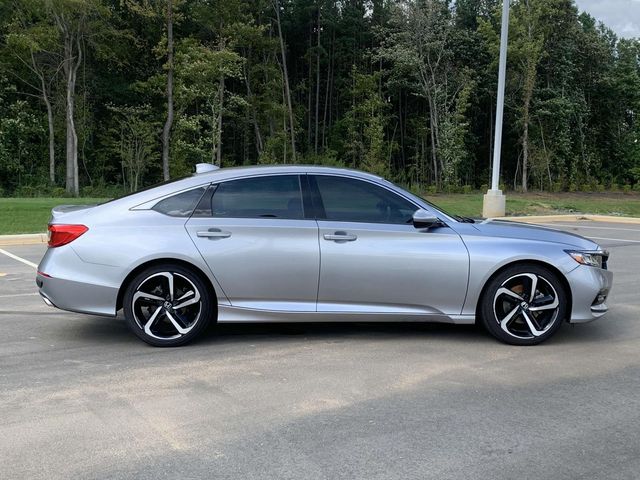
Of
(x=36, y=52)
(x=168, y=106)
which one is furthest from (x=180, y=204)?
(x=36, y=52)

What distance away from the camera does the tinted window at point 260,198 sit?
546 cm

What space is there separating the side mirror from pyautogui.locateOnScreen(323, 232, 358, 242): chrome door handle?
549 mm

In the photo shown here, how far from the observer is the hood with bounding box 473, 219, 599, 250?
5539mm

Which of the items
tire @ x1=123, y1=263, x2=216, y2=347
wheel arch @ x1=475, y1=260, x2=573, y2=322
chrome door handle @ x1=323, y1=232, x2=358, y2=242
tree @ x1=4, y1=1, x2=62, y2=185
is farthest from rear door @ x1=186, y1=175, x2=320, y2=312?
tree @ x1=4, y1=1, x2=62, y2=185

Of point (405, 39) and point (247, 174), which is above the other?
point (405, 39)

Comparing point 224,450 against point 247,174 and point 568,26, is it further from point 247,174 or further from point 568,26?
point 568,26

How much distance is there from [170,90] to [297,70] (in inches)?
660

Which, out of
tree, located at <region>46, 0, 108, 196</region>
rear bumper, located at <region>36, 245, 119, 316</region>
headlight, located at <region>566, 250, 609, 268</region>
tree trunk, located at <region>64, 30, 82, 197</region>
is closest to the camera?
rear bumper, located at <region>36, 245, 119, 316</region>

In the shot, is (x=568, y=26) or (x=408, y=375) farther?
(x=568, y=26)

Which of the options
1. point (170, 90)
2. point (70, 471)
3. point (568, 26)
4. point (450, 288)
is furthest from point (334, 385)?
point (568, 26)

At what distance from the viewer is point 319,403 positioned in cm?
417

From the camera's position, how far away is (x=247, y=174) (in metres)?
5.60

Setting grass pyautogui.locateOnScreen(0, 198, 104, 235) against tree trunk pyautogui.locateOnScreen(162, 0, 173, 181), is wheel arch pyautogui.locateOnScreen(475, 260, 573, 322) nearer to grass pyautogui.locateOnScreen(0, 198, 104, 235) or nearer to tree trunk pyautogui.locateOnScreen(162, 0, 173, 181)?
grass pyautogui.locateOnScreen(0, 198, 104, 235)

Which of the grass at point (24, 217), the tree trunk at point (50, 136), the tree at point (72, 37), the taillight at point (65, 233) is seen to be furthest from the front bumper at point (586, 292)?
the tree trunk at point (50, 136)
